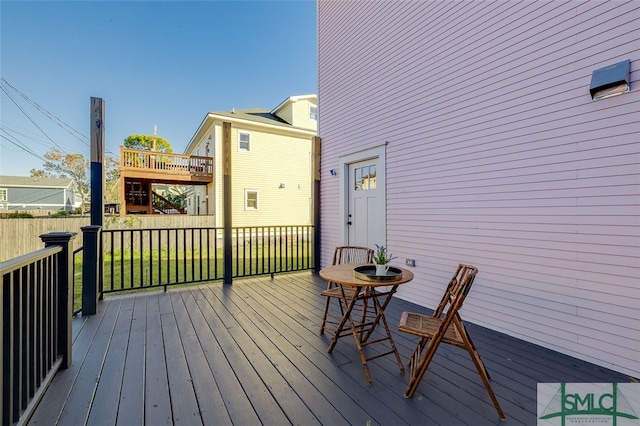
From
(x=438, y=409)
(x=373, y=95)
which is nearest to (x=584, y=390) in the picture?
(x=438, y=409)

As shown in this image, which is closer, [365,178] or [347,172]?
[365,178]

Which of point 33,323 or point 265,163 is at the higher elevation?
point 265,163

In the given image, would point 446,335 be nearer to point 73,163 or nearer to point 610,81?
point 610,81

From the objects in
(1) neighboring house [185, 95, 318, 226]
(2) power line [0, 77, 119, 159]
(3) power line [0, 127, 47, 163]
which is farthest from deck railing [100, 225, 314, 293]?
(3) power line [0, 127, 47, 163]

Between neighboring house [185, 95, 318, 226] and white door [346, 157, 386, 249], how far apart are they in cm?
680

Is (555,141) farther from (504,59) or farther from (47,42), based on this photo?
(47,42)

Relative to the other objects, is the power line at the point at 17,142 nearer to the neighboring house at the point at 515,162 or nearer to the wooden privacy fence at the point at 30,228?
the wooden privacy fence at the point at 30,228

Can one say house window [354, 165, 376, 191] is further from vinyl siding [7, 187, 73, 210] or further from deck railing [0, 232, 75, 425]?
vinyl siding [7, 187, 73, 210]

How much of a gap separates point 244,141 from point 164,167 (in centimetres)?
324

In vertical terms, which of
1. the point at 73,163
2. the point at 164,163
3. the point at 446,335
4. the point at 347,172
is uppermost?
the point at 73,163

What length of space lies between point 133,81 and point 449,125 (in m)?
14.0

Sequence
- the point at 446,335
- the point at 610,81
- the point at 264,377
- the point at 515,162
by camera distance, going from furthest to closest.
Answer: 1. the point at 515,162
2. the point at 610,81
3. the point at 264,377
4. the point at 446,335

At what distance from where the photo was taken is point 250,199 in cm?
1136

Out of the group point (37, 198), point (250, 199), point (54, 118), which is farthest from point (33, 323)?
point (37, 198)
